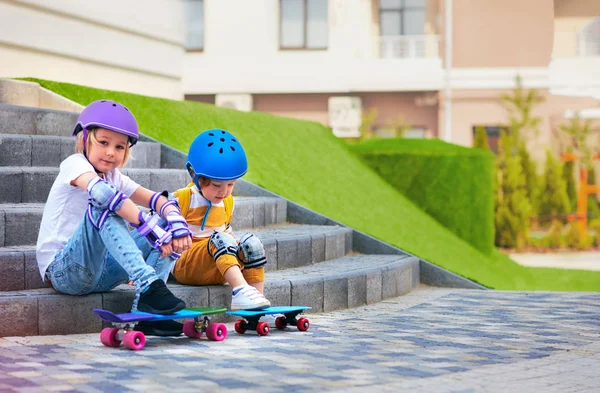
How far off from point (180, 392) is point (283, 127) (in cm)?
847

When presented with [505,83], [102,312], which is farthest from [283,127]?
[505,83]

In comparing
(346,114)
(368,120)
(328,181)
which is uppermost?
(346,114)

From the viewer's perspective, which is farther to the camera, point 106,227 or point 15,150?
point 15,150

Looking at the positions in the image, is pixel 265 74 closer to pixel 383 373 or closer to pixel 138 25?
pixel 138 25

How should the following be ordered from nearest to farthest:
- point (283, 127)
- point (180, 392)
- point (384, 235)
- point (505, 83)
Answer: point (180, 392) < point (384, 235) < point (283, 127) < point (505, 83)

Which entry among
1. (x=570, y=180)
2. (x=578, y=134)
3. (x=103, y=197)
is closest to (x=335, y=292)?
(x=103, y=197)

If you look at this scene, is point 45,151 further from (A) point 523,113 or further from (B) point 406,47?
(B) point 406,47

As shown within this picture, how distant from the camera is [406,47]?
3045 centimetres

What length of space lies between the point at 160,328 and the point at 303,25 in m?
25.6

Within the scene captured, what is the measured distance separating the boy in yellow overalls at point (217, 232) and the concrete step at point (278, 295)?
172mm

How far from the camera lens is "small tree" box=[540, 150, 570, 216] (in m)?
21.9

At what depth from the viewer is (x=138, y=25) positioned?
13.6 m

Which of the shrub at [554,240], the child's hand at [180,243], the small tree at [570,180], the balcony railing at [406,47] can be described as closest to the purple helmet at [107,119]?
the child's hand at [180,243]

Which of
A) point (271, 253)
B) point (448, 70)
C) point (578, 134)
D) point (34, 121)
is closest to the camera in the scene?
point (271, 253)
